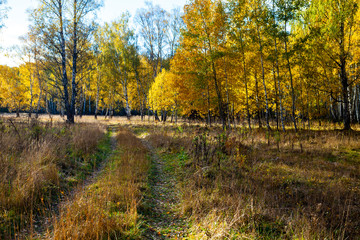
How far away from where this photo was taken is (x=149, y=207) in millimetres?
3924

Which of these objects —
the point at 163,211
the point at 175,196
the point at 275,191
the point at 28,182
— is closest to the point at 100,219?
the point at 163,211

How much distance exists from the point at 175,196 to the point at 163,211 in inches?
30.8

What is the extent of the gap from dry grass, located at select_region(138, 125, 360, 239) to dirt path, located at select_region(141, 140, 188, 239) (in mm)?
263

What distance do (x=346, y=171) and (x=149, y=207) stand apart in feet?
22.9

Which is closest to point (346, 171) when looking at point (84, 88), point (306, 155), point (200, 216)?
point (306, 155)

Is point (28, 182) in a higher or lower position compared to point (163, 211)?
higher

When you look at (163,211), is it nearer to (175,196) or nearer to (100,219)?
(175,196)

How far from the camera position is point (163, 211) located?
402 cm

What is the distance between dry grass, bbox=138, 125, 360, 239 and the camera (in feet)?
9.95

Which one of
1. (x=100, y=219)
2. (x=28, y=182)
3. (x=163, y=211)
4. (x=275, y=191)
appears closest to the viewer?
(x=100, y=219)

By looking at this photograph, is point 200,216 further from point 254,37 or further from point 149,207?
point 254,37

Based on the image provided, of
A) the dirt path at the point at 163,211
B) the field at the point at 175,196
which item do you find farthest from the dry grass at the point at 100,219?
the dirt path at the point at 163,211

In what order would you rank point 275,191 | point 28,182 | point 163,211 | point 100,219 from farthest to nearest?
point 275,191 < point 163,211 < point 28,182 < point 100,219

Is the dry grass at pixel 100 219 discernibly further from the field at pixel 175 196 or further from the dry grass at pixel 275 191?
the dry grass at pixel 275 191
